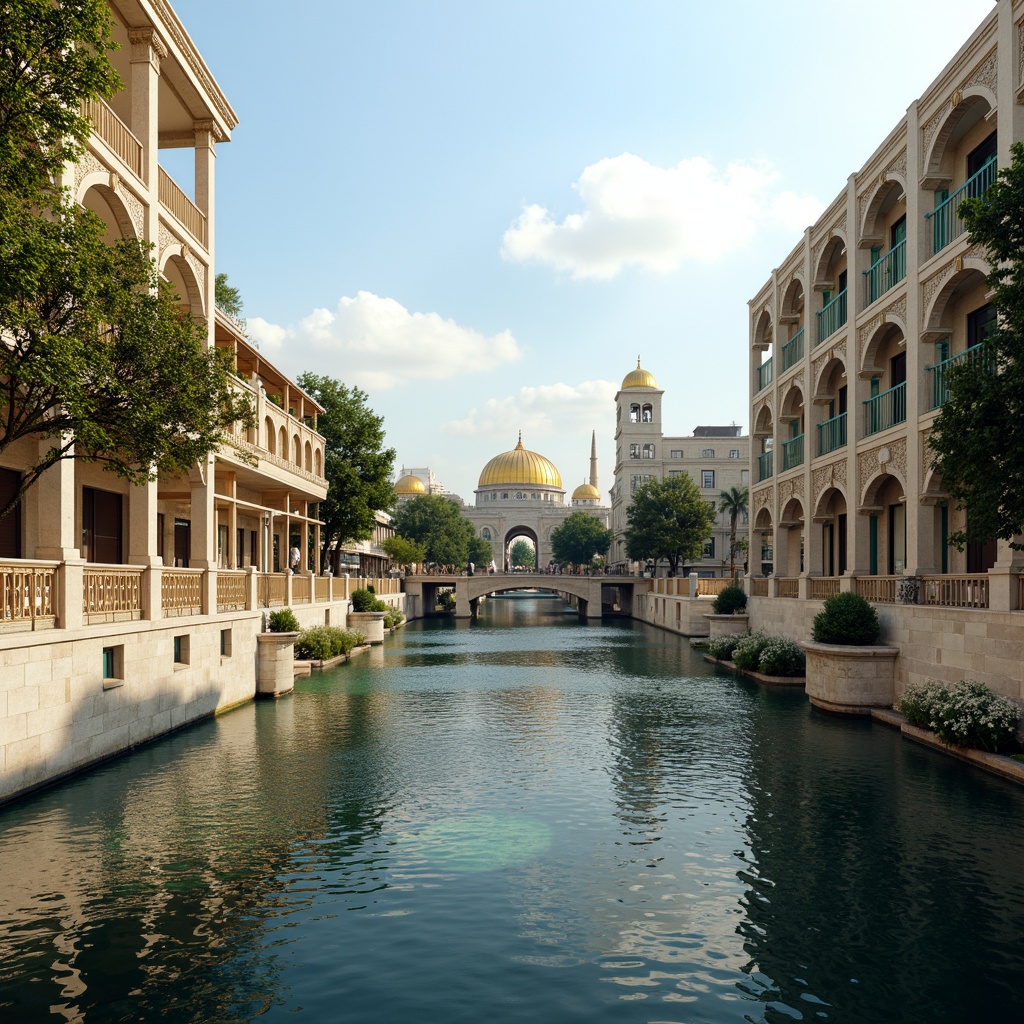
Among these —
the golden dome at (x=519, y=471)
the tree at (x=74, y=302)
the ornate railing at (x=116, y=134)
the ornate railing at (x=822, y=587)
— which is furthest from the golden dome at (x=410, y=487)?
the tree at (x=74, y=302)

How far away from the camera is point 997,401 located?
1259cm

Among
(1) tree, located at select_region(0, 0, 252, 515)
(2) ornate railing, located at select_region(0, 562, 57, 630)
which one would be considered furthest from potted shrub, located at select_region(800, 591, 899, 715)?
(2) ornate railing, located at select_region(0, 562, 57, 630)

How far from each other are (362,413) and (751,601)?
21.1 metres

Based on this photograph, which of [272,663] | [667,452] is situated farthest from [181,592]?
[667,452]

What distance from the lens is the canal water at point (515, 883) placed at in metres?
7.24

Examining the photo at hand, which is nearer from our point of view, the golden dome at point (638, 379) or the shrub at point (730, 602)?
the shrub at point (730, 602)

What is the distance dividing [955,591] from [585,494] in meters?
141

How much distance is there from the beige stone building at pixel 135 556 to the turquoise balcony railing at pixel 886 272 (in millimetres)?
16930

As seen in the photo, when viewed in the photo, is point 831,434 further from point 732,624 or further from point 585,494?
point 585,494

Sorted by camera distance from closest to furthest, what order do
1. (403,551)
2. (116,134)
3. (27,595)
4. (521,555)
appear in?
1. (27,595)
2. (116,134)
3. (403,551)
4. (521,555)

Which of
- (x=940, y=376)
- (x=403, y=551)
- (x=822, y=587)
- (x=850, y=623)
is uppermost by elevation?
(x=940, y=376)

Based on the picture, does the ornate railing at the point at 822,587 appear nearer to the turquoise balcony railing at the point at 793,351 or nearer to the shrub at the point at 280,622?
the turquoise balcony railing at the point at 793,351

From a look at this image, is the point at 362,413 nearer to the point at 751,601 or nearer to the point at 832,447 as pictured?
the point at 751,601

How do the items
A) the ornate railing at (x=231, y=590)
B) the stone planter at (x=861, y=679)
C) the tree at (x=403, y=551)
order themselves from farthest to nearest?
1. the tree at (x=403, y=551)
2. the ornate railing at (x=231, y=590)
3. the stone planter at (x=861, y=679)
